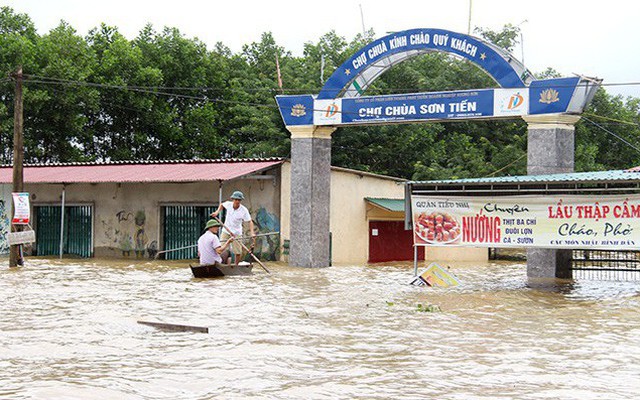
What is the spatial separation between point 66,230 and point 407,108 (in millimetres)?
13311

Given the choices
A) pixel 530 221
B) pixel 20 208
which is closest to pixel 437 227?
pixel 530 221

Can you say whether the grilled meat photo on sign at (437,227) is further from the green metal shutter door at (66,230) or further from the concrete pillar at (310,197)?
the green metal shutter door at (66,230)

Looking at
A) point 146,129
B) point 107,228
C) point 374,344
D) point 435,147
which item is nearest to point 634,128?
point 435,147

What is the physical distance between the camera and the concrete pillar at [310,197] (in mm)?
23781

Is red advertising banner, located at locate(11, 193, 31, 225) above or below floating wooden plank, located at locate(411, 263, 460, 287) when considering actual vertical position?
above

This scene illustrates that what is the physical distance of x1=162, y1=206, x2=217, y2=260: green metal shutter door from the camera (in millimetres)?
26797

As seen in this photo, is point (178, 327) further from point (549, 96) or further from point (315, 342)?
point (549, 96)

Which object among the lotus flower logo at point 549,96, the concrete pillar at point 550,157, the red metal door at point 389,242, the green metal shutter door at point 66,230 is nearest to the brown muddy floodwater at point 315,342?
the concrete pillar at point 550,157

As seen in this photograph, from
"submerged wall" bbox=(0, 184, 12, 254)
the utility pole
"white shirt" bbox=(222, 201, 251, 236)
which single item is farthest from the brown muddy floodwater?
"submerged wall" bbox=(0, 184, 12, 254)

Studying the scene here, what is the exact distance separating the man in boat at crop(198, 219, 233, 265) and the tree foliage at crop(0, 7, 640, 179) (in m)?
17.6

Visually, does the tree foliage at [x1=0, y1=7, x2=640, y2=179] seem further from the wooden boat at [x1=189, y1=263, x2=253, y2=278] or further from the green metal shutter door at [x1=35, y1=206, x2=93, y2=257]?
the wooden boat at [x1=189, y1=263, x2=253, y2=278]

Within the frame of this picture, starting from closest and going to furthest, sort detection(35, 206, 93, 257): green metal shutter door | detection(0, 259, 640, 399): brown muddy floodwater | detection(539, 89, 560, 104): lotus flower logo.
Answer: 1. detection(0, 259, 640, 399): brown muddy floodwater
2. detection(539, 89, 560, 104): lotus flower logo
3. detection(35, 206, 93, 257): green metal shutter door

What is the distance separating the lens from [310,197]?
23781 millimetres

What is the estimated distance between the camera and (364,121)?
23.0 m
